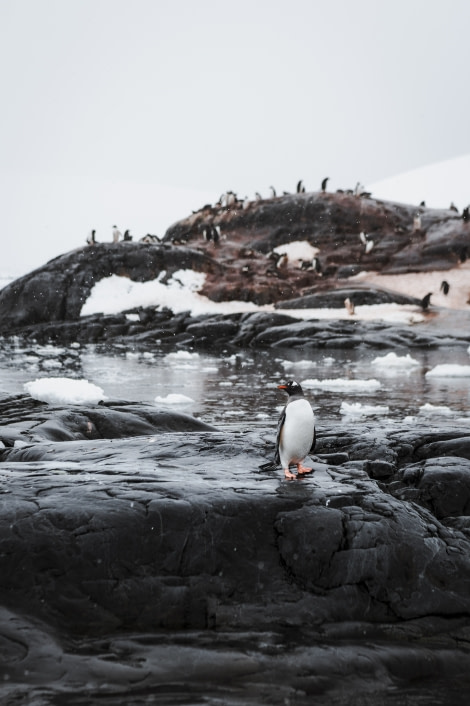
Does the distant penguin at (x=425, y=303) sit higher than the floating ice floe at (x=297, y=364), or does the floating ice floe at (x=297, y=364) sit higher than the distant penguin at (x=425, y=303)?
the distant penguin at (x=425, y=303)

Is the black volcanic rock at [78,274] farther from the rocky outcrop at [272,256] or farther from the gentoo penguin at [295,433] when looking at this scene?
the gentoo penguin at [295,433]

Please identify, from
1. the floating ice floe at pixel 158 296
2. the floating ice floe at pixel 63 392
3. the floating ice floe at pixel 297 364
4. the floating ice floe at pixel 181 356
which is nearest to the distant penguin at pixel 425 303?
the floating ice floe at pixel 158 296

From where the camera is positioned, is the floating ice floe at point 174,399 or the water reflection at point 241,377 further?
the floating ice floe at point 174,399

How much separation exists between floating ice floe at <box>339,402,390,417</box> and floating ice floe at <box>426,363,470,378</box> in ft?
17.4

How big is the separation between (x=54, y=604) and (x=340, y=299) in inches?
1104

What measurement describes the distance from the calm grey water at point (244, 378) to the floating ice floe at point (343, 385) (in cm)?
17

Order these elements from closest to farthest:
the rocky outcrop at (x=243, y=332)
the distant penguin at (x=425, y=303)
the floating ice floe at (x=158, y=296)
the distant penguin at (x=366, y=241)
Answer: the rocky outcrop at (x=243, y=332) → the distant penguin at (x=425, y=303) → the floating ice floe at (x=158, y=296) → the distant penguin at (x=366, y=241)

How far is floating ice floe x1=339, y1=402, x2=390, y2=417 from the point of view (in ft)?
40.3

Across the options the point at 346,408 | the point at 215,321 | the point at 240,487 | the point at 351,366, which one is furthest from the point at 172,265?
the point at 240,487

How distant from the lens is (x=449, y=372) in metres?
18.1

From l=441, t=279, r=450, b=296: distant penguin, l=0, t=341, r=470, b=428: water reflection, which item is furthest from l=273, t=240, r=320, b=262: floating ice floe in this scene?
l=0, t=341, r=470, b=428: water reflection

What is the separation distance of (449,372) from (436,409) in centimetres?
582

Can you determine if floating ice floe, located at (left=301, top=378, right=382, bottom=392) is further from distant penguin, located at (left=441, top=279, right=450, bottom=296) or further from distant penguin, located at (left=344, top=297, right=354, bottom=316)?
distant penguin, located at (left=441, top=279, right=450, bottom=296)

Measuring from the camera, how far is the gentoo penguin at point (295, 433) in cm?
552
